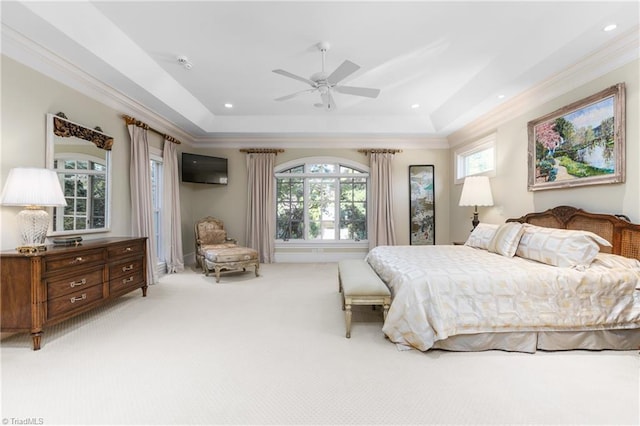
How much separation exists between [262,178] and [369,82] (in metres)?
3.14

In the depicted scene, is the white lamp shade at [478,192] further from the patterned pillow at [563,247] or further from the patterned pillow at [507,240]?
the patterned pillow at [563,247]

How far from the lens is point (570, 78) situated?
3326 mm

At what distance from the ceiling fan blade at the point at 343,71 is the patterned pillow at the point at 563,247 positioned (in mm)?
2527

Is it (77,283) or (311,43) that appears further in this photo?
(311,43)

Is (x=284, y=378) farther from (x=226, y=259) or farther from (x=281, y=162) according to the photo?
(x=281, y=162)

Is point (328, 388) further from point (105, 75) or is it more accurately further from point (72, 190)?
point (105, 75)

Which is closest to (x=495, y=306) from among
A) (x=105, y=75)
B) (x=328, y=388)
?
(x=328, y=388)

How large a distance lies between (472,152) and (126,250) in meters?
5.91

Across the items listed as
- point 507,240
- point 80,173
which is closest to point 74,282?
point 80,173

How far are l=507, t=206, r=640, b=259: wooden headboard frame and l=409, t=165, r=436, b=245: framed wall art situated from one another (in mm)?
2853

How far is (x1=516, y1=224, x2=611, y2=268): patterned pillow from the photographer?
8.31ft

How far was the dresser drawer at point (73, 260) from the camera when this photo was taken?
2.52 metres

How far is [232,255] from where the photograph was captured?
4785 mm

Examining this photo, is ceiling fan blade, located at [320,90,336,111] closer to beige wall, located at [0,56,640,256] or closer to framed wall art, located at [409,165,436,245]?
beige wall, located at [0,56,640,256]
